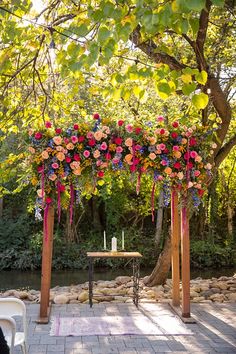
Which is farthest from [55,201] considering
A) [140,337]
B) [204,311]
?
[204,311]

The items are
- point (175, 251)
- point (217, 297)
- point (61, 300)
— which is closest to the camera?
point (175, 251)

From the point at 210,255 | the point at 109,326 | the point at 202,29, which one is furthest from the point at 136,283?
the point at 210,255

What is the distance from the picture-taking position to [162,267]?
830cm

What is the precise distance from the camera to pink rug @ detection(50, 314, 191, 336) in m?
5.30

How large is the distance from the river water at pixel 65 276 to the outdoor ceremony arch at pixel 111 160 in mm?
5838

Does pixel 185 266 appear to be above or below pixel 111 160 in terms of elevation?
below

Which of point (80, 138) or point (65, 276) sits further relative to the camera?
point (65, 276)

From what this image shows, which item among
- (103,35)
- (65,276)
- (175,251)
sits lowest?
(65,276)

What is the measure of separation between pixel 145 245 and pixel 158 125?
9505 millimetres

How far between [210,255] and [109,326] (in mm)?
9665

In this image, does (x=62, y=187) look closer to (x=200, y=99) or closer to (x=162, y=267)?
(x=200, y=99)

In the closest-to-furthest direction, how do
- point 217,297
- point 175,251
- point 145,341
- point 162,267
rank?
point 145,341 → point 175,251 → point 217,297 → point 162,267

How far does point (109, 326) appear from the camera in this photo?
558 centimetres

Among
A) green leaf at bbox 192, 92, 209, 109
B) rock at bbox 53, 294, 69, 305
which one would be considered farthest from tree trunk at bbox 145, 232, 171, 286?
green leaf at bbox 192, 92, 209, 109
